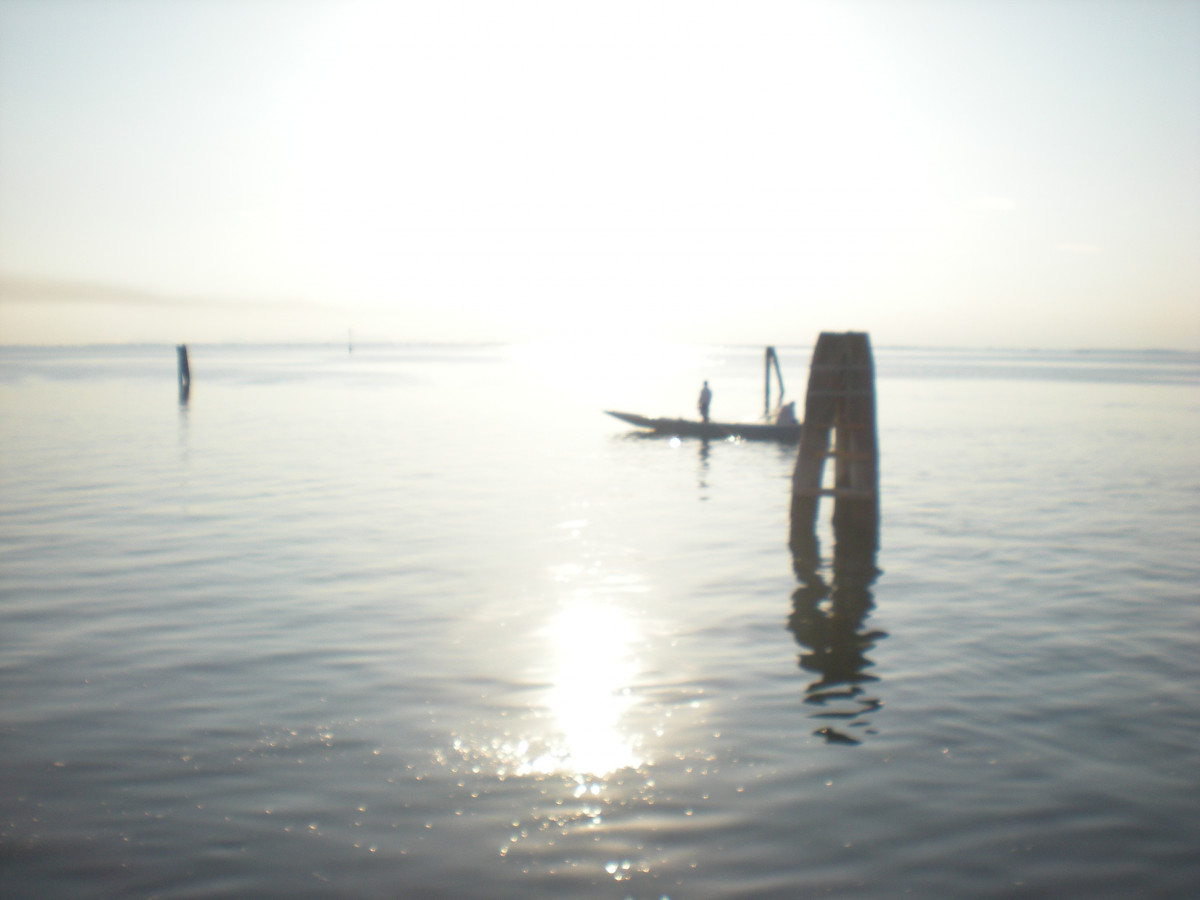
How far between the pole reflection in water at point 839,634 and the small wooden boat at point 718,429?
20.8 m

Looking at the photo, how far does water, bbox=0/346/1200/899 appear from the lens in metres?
5.91

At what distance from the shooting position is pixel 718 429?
124ft

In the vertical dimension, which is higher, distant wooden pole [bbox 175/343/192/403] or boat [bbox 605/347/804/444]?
distant wooden pole [bbox 175/343/192/403]

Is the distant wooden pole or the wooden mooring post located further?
the distant wooden pole

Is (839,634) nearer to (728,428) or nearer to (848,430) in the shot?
(848,430)

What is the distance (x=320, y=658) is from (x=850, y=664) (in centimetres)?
601

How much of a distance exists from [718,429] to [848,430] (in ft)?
72.5

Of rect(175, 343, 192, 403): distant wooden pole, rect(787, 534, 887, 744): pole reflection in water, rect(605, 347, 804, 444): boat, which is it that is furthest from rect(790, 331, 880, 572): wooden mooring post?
rect(175, 343, 192, 403): distant wooden pole

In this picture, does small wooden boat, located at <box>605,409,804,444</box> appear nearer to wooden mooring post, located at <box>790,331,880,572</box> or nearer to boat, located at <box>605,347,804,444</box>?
boat, located at <box>605,347,804,444</box>

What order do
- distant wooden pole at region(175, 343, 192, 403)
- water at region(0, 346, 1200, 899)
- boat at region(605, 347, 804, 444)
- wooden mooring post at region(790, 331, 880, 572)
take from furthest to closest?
distant wooden pole at region(175, 343, 192, 403) < boat at region(605, 347, 804, 444) < wooden mooring post at region(790, 331, 880, 572) < water at region(0, 346, 1200, 899)

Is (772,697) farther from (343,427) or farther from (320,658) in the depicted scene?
(343,427)

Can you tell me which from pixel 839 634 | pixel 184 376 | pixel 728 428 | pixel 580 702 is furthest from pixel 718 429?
pixel 184 376

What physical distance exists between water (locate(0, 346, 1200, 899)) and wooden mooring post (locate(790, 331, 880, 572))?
0.79m

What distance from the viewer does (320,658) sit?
32.4 ft
